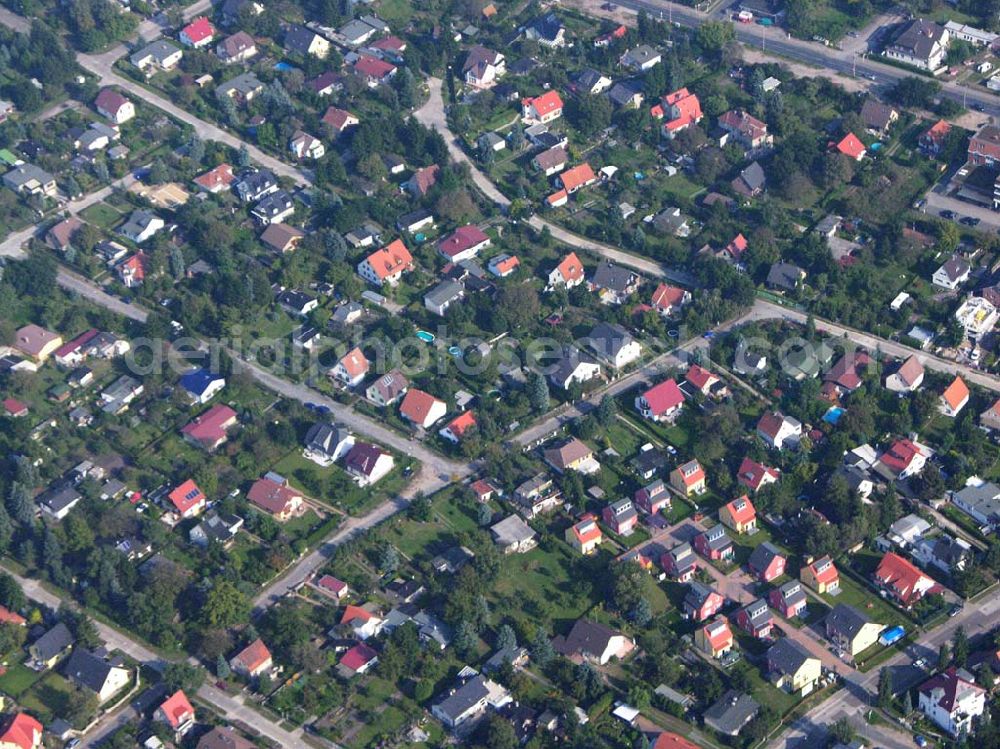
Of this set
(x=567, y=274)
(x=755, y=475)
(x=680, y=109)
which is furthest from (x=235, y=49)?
(x=755, y=475)

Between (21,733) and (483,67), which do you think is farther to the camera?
(483,67)

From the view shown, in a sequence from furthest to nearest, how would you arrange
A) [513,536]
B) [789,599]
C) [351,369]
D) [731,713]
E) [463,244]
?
[463,244], [351,369], [513,536], [789,599], [731,713]

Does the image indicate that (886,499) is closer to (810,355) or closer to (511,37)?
(810,355)

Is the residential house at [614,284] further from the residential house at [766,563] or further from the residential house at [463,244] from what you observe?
the residential house at [766,563]

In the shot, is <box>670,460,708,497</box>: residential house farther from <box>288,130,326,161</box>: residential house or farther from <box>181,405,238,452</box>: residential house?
<box>288,130,326,161</box>: residential house

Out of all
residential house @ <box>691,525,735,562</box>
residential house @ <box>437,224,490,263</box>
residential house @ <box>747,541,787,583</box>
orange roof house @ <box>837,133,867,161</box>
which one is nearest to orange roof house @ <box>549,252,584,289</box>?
residential house @ <box>437,224,490,263</box>

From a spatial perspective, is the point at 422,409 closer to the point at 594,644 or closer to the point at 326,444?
the point at 326,444

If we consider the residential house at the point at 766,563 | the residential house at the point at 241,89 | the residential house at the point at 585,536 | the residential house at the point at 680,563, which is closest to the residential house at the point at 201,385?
the residential house at the point at 585,536
